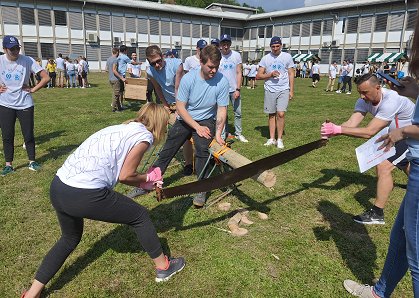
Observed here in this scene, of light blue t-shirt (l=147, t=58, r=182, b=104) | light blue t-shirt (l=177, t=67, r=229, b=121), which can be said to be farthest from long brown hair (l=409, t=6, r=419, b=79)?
light blue t-shirt (l=147, t=58, r=182, b=104)

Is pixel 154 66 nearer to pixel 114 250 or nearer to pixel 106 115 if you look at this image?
pixel 114 250

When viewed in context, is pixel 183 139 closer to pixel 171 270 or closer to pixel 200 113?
pixel 200 113

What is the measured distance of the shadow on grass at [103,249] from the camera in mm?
3113

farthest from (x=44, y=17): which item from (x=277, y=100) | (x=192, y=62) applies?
(x=277, y=100)

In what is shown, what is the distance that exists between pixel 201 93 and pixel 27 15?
1615 inches

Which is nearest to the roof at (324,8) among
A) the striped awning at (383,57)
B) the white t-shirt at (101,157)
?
the striped awning at (383,57)

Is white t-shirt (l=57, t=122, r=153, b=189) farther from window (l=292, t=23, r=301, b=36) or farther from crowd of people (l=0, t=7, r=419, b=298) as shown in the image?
window (l=292, t=23, r=301, b=36)

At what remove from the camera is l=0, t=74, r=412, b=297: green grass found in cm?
307

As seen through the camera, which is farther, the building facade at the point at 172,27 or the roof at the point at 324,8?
the roof at the point at 324,8

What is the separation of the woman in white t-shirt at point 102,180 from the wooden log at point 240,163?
4.69 ft

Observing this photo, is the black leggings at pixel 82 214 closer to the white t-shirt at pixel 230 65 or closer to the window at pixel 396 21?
the white t-shirt at pixel 230 65

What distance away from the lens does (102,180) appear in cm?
263

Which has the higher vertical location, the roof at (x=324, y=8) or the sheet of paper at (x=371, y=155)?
the roof at (x=324, y=8)

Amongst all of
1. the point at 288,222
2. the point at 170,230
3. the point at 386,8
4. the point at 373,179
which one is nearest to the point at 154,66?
the point at 170,230
